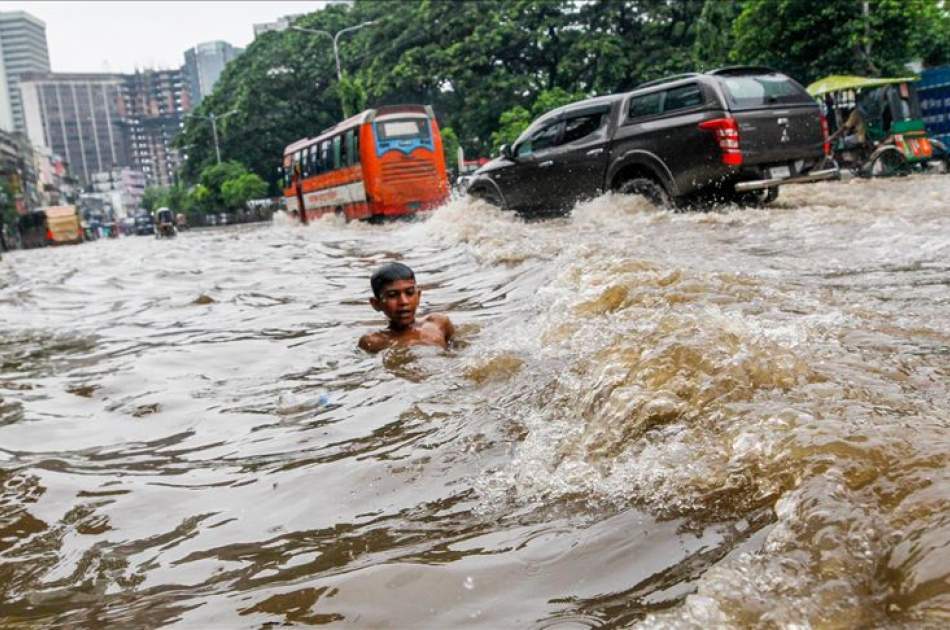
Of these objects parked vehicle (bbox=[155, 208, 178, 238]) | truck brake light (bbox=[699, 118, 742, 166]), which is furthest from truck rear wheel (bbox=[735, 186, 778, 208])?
parked vehicle (bbox=[155, 208, 178, 238])

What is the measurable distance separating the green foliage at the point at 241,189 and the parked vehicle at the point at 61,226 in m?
9.78

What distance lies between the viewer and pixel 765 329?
11.6 ft

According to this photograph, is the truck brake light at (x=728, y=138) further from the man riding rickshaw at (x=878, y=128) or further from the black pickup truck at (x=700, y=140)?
the man riding rickshaw at (x=878, y=128)

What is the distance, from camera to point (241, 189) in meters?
54.5

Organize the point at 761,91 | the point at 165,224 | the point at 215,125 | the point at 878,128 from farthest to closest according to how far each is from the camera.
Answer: the point at 215,125 < the point at 165,224 < the point at 878,128 < the point at 761,91

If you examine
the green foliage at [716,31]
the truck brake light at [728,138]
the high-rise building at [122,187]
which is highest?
the high-rise building at [122,187]

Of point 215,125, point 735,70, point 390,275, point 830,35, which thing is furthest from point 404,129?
point 215,125

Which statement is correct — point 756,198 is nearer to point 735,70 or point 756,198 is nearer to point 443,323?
point 735,70

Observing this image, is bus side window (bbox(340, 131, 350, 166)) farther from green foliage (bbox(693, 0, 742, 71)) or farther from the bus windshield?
green foliage (bbox(693, 0, 742, 71))

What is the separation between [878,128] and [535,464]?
1696 centimetres

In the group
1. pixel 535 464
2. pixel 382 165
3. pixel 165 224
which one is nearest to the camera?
pixel 535 464

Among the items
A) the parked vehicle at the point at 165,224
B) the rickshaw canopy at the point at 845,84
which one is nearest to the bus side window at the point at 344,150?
the rickshaw canopy at the point at 845,84

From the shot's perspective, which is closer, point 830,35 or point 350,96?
point 830,35

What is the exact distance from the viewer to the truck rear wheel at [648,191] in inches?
387
